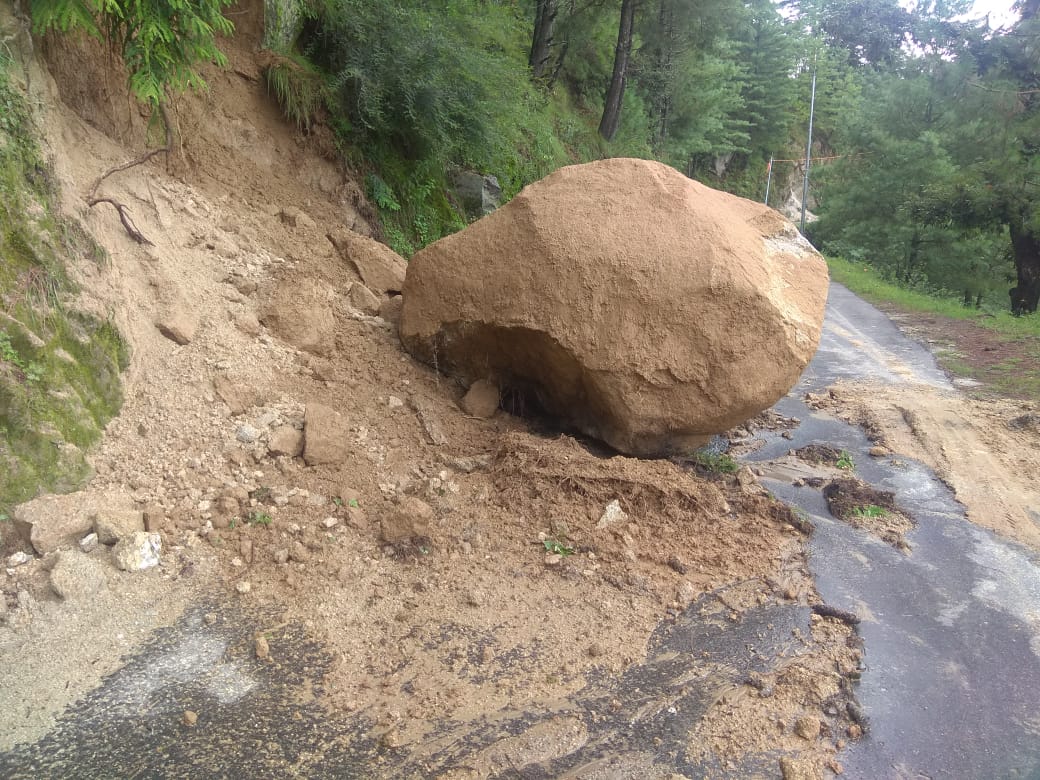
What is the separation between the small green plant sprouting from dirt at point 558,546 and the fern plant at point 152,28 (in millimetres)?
3495

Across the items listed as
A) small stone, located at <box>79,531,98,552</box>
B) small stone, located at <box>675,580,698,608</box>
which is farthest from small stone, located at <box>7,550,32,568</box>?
small stone, located at <box>675,580,698,608</box>

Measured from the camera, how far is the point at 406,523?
4.15m

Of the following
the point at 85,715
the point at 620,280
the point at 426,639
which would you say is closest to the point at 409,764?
the point at 426,639

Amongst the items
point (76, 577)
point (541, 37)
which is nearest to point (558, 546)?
point (76, 577)

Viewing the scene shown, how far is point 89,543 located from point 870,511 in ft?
14.9

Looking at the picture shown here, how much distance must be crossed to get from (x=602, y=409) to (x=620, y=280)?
0.89 meters

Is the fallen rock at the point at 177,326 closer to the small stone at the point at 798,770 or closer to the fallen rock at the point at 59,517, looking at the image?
the fallen rock at the point at 59,517

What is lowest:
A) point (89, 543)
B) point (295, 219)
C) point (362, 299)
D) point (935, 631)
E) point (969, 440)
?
point (935, 631)

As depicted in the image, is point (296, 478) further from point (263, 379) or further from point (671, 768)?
point (671, 768)

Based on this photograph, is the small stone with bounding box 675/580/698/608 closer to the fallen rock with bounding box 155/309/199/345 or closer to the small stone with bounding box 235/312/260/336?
the small stone with bounding box 235/312/260/336

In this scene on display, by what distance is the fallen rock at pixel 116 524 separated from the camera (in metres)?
3.64

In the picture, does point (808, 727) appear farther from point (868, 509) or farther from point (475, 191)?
point (475, 191)

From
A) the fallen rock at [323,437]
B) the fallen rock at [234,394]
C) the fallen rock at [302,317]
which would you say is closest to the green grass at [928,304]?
the fallen rock at [302,317]

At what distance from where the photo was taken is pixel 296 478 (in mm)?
4348
